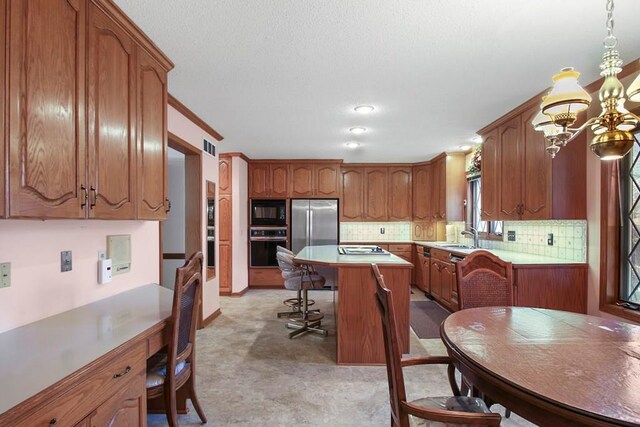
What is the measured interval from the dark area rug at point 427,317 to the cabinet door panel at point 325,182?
7.58ft

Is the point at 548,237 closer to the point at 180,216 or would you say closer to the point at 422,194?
the point at 422,194

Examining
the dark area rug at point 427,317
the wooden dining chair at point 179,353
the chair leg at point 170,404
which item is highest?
the wooden dining chair at point 179,353

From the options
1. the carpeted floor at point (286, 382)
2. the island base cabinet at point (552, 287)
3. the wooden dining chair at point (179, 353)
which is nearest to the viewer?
the wooden dining chair at point (179, 353)

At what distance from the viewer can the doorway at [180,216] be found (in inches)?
137

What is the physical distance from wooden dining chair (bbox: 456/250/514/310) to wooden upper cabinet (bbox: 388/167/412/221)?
3.91 metres

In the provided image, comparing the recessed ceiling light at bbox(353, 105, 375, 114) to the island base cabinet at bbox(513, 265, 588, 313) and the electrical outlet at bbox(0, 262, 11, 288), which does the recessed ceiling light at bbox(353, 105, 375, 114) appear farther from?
the electrical outlet at bbox(0, 262, 11, 288)

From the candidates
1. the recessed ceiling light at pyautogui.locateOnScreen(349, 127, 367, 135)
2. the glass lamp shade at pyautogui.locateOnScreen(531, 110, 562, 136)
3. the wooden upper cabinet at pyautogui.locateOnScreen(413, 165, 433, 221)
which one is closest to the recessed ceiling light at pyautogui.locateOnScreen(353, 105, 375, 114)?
the recessed ceiling light at pyautogui.locateOnScreen(349, 127, 367, 135)

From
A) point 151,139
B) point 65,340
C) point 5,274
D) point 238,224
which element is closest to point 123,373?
point 65,340

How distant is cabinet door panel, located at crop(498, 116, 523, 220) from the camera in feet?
10.2

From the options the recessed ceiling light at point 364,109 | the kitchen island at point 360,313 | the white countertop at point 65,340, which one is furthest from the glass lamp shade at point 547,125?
the white countertop at point 65,340

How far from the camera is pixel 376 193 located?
19.9ft

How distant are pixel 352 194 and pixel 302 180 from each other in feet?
3.39

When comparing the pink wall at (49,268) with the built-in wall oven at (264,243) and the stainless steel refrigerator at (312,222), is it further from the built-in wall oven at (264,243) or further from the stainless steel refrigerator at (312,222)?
the stainless steel refrigerator at (312,222)

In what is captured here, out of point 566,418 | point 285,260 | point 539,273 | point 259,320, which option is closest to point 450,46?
point 566,418
